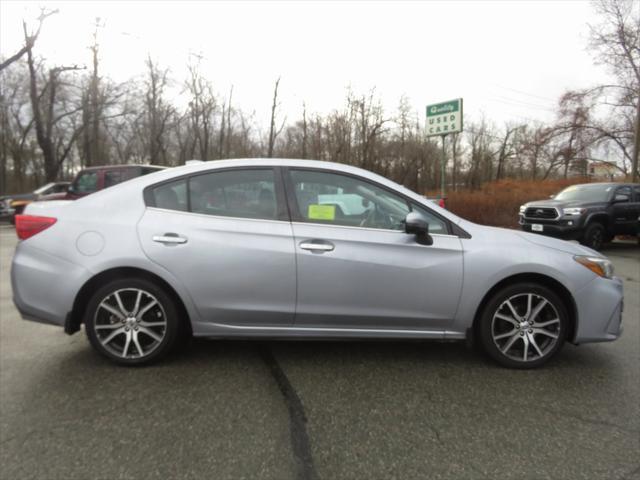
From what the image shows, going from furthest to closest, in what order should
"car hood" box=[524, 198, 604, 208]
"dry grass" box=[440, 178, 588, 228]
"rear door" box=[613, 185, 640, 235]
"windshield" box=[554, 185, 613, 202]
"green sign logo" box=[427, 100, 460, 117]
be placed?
"dry grass" box=[440, 178, 588, 228]
"green sign logo" box=[427, 100, 460, 117]
"windshield" box=[554, 185, 613, 202]
"rear door" box=[613, 185, 640, 235]
"car hood" box=[524, 198, 604, 208]

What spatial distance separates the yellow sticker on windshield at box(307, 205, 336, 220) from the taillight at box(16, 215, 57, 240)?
1.96 meters

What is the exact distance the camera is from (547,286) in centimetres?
315

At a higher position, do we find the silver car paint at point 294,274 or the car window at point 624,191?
the car window at point 624,191

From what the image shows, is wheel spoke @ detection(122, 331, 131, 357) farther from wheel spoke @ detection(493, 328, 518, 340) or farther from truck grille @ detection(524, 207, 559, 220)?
truck grille @ detection(524, 207, 559, 220)

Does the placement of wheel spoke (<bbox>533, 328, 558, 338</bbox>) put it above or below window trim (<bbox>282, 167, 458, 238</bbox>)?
below

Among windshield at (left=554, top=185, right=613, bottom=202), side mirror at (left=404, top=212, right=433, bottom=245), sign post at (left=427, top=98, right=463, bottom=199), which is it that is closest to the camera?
side mirror at (left=404, top=212, right=433, bottom=245)

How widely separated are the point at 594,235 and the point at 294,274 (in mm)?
9693

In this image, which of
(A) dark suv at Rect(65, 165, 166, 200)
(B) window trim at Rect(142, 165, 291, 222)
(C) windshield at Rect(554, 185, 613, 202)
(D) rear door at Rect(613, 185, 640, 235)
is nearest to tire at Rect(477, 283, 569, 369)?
(B) window trim at Rect(142, 165, 291, 222)

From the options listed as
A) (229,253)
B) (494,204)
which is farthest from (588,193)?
(229,253)

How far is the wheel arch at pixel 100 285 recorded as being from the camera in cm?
302

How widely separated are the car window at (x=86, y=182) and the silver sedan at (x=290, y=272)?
850 cm

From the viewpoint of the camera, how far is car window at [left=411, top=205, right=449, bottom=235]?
3127mm

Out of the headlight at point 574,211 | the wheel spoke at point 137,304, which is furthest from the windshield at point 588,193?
the wheel spoke at point 137,304

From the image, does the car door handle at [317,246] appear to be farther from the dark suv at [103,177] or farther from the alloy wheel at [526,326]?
the dark suv at [103,177]
